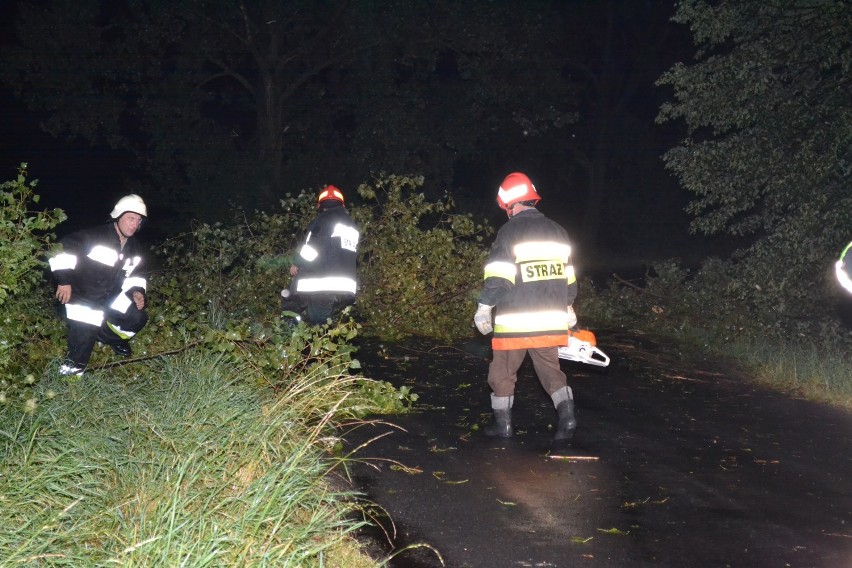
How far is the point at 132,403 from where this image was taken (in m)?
5.76

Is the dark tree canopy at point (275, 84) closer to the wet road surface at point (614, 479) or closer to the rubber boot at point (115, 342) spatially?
the wet road surface at point (614, 479)

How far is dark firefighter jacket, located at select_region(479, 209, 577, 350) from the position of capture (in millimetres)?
6477

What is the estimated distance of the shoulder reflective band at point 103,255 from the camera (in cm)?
717

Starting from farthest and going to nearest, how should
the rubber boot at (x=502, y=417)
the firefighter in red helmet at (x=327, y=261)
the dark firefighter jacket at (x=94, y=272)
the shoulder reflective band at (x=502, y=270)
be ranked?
the firefighter in red helmet at (x=327, y=261)
the dark firefighter jacket at (x=94, y=272)
the rubber boot at (x=502, y=417)
the shoulder reflective band at (x=502, y=270)

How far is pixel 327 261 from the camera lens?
29.2 ft

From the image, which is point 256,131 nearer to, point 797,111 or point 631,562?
point 797,111

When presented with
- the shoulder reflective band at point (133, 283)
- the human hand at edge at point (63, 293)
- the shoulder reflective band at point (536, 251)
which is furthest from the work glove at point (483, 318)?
the human hand at edge at point (63, 293)

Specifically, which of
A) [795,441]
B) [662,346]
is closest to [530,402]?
[795,441]

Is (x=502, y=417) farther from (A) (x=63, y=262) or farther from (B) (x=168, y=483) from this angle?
(A) (x=63, y=262)

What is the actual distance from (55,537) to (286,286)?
7.31m

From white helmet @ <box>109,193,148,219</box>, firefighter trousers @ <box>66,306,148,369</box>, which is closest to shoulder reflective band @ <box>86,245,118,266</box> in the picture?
white helmet @ <box>109,193,148,219</box>

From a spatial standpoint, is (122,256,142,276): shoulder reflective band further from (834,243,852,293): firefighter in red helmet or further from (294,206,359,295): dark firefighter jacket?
(834,243,852,293): firefighter in red helmet

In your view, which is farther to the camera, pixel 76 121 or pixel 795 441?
pixel 76 121

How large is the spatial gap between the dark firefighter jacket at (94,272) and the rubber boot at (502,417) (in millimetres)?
2961
